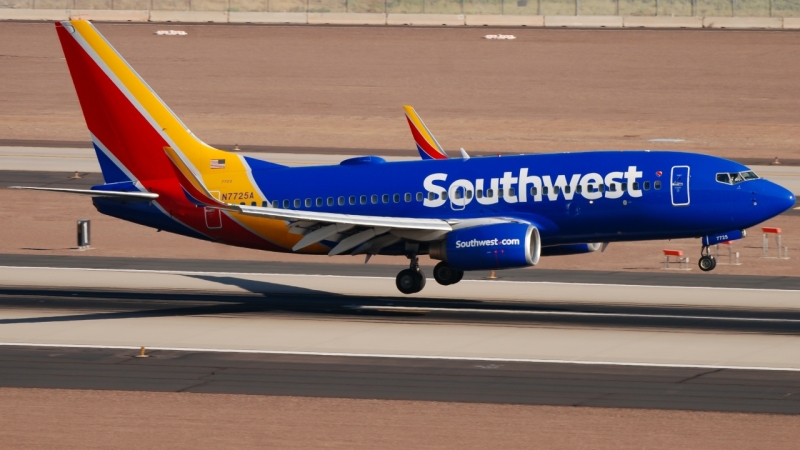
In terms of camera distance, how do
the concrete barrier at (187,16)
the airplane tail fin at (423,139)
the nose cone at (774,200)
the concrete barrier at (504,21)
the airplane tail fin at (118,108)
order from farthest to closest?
1. the concrete barrier at (187,16)
2. the concrete barrier at (504,21)
3. the airplane tail fin at (423,139)
4. the airplane tail fin at (118,108)
5. the nose cone at (774,200)

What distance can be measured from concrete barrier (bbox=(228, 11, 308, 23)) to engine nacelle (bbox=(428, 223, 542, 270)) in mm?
119363

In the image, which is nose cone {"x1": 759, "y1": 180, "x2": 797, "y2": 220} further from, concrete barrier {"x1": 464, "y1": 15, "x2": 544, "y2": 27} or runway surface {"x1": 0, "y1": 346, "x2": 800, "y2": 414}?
concrete barrier {"x1": 464, "y1": 15, "x2": 544, "y2": 27}

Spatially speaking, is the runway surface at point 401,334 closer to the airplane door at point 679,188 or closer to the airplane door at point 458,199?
the airplane door at point 458,199

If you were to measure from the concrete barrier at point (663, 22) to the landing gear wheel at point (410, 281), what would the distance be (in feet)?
361

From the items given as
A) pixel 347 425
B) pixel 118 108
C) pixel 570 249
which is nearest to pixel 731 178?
pixel 570 249

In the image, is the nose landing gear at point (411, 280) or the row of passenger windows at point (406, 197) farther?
the nose landing gear at point (411, 280)

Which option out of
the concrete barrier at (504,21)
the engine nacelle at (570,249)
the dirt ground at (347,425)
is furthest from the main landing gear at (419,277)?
the concrete barrier at (504,21)

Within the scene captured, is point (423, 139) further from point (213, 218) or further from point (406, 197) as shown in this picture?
point (213, 218)

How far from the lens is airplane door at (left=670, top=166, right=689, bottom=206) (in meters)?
43.6

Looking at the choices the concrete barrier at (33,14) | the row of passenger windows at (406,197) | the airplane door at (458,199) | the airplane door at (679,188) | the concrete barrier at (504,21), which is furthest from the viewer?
the concrete barrier at (33,14)

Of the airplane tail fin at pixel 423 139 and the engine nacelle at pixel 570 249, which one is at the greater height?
the airplane tail fin at pixel 423 139

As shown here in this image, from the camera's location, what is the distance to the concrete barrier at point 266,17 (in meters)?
160

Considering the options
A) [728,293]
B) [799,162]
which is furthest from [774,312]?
[799,162]

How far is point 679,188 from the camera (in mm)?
43594
